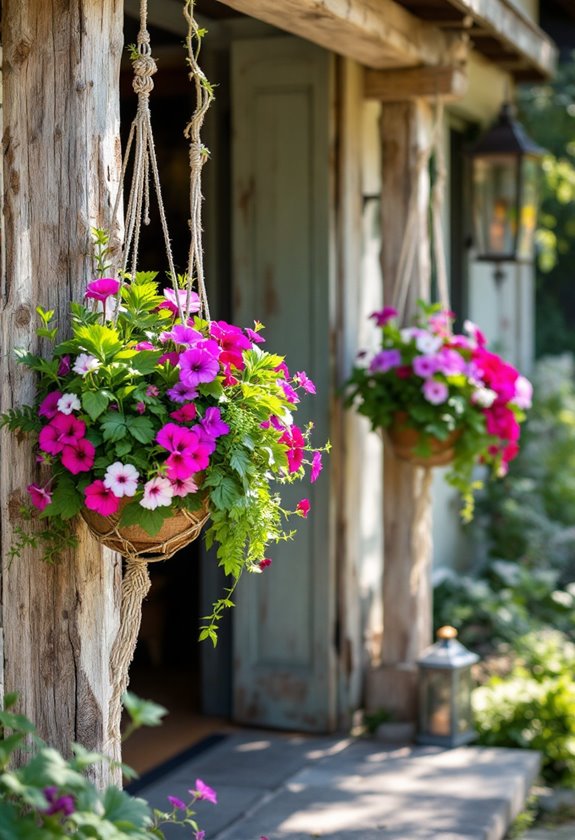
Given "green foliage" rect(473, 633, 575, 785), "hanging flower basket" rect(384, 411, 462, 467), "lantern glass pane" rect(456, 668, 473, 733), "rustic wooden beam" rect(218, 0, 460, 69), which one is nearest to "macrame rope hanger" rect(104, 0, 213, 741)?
"rustic wooden beam" rect(218, 0, 460, 69)

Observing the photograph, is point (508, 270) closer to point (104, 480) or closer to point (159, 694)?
point (159, 694)

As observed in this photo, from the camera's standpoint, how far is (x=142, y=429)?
8.68 feet

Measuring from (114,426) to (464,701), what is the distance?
2.98 meters

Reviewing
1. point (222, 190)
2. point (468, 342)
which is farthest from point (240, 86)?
point (468, 342)

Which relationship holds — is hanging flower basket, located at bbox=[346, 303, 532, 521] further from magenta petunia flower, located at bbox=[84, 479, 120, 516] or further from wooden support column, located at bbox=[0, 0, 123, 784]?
magenta petunia flower, located at bbox=[84, 479, 120, 516]

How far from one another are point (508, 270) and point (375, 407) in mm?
3530

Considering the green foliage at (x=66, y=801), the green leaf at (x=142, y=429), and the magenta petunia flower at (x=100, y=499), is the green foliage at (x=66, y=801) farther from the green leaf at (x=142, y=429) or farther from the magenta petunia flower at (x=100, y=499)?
the green leaf at (x=142, y=429)

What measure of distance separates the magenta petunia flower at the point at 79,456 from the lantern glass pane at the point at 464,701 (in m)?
2.89

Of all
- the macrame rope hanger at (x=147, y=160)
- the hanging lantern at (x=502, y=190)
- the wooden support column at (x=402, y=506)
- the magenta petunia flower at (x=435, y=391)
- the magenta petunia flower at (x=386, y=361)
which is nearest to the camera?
the macrame rope hanger at (x=147, y=160)

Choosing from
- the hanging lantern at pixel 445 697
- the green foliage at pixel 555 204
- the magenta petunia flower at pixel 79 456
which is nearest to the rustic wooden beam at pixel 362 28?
the magenta petunia flower at pixel 79 456

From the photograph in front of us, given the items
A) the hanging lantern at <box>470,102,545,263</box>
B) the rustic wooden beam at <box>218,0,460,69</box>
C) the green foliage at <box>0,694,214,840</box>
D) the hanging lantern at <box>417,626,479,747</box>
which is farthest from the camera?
the hanging lantern at <box>470,102,545,263</box>

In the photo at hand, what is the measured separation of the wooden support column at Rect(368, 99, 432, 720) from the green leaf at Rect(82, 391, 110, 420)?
2.78 metres

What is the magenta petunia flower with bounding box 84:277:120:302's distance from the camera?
9.02ft

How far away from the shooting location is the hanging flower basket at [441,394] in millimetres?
4863
